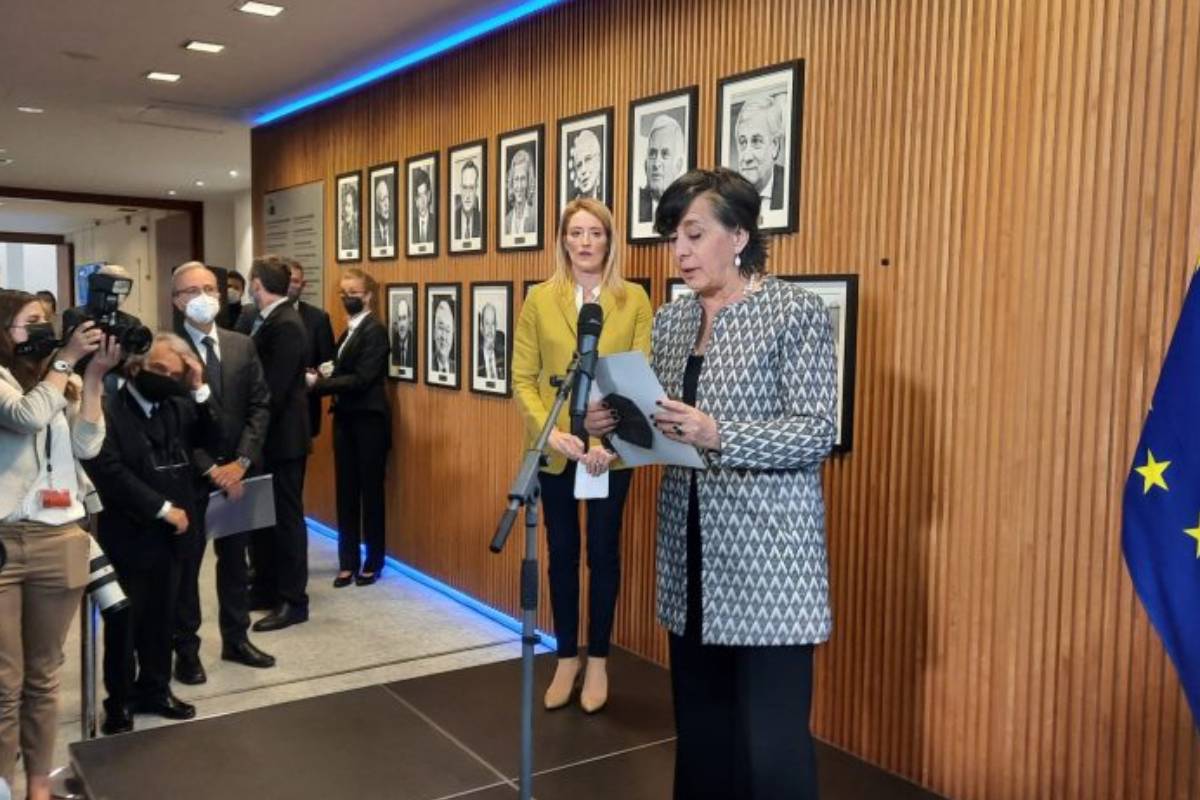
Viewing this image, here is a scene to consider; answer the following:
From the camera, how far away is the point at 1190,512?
6.38 feet

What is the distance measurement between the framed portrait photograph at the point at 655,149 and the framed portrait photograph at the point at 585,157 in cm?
16

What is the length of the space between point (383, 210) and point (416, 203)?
1.38ft

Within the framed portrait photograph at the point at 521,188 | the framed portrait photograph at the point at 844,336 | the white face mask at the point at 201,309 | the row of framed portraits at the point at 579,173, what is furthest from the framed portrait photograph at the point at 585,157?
the white face mask at the point at 201,309

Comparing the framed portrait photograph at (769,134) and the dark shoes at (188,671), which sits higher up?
the framed portrait photograph at (769,134)

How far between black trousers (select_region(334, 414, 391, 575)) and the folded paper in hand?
1443 mm

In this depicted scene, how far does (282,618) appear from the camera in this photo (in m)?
4.61

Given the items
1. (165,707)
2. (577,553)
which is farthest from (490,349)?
(165,707)

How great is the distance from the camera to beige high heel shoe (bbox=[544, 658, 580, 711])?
336 cm

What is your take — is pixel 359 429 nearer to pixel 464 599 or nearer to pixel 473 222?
pixel 464 599

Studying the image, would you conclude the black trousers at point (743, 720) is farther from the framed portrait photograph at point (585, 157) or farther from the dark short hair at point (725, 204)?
the framed portrait photograph at point (585, 157)

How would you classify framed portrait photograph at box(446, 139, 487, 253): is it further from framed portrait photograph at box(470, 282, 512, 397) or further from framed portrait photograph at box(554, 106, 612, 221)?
framed portrait photograph at box(554, 106, 612, 221)

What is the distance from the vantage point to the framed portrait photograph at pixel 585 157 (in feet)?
13.3

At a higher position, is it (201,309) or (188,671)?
(201,309)

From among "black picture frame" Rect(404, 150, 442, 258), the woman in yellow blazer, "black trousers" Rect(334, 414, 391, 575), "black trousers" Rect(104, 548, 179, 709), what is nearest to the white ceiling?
"black picture frame" Rect(404, 150, 442, 258)
